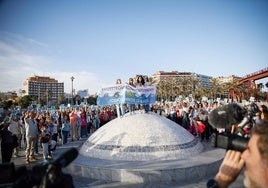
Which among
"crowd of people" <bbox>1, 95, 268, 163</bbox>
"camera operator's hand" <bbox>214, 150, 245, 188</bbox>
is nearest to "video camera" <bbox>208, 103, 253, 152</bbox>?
"camera operator's hand" <bbox>214, 150, 245, 188</bbox>

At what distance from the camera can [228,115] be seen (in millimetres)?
2191

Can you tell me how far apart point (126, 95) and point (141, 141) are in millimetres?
2718

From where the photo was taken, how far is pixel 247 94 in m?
81.6

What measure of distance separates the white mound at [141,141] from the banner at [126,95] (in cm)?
99

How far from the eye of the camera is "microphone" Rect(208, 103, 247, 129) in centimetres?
219

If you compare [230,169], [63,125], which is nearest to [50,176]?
[230,169]

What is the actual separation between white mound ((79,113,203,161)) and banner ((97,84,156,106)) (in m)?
0.99

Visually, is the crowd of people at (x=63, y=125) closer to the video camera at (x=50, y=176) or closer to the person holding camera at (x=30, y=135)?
the person holding camera at (x=30, y=135)

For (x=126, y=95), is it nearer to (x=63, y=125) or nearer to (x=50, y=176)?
(x=63, y=125)

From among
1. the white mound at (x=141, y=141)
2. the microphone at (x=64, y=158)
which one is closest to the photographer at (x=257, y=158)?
the microphone at (x=64, y=158)

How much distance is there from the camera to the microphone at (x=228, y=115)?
2189 mm

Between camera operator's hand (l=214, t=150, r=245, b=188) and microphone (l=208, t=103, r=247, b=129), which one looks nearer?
camera operator's hand (l=214, t=150, r=245, b=188)

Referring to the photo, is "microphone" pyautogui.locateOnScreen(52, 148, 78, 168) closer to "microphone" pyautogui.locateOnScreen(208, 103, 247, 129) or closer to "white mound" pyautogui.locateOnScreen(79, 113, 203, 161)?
"microphone" pyautogui.locateOnScreen(208, 103, 247, 129)

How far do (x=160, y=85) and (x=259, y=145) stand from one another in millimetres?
124863
